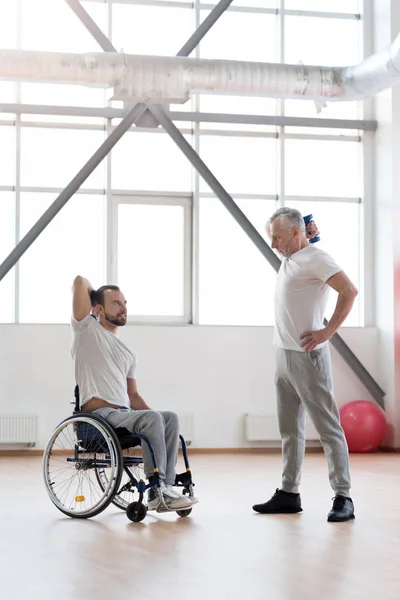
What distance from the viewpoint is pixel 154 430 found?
4.05 m

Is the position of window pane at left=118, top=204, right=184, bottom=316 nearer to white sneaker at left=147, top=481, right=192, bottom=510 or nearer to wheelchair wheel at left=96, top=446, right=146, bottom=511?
wheelchair wheel at left=96, top=446, right=146, bottom=511

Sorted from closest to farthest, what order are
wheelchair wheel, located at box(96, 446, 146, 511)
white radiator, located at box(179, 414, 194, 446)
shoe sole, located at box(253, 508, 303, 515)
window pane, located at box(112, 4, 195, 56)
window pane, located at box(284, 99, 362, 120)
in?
wheelchair wheel, located at box(96, 446, 146, 511), shoe sole, located at box(253, 508, 303, 515), white radiator, located at box(179, 414, 194, 446), window pane, located at box(112, 4, 195, 56), window pane, located at box(284, 99, 362, 120)

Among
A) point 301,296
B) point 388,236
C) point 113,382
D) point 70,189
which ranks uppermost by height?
point 70,189

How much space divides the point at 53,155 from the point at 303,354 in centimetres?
461

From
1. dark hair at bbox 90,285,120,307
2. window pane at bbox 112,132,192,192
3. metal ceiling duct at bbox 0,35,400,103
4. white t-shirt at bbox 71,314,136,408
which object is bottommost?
white t-shirt at bbox 71,314,136,408

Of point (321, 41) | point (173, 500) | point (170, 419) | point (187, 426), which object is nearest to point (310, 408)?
point (170, 419)

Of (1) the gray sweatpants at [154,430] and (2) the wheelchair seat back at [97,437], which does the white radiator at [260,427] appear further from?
(2) the wheelchair seat back at [97,437]

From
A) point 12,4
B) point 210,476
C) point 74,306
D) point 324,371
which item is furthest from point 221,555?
point 12,4

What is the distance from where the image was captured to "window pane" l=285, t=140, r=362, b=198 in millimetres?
8680

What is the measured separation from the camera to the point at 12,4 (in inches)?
325

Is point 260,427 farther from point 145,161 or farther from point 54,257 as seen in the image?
point 145,161

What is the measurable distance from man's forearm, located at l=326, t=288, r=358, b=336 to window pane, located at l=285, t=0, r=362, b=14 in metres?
5.35

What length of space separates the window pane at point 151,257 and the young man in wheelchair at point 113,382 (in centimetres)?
388

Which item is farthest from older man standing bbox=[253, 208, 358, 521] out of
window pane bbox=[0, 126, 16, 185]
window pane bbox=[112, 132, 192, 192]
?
window pane bbox=[0, 126, 16, 185]
